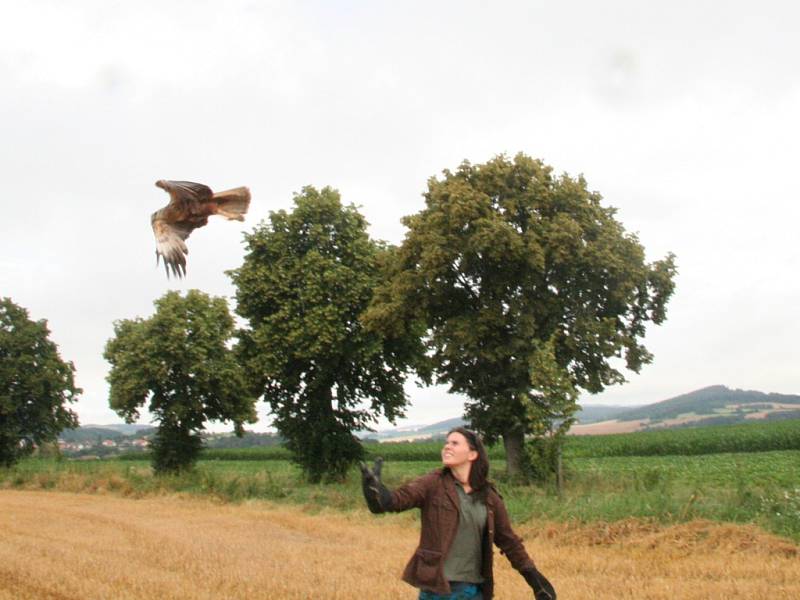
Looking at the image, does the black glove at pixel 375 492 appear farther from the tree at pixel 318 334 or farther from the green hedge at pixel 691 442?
the green hedge at pixel 691 442

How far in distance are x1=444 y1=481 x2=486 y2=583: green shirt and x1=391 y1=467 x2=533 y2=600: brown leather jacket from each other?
0.16 feet

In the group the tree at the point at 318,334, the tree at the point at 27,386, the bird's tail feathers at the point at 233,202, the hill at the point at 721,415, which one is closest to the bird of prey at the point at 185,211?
the bird's tail feathers at the point at 233,202

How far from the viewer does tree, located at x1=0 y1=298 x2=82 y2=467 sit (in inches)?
2008

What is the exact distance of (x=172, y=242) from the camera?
5262mm

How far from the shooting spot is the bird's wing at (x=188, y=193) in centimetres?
529

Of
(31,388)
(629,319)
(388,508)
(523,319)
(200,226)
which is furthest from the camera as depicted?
(31,388)

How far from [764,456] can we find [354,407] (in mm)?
21675

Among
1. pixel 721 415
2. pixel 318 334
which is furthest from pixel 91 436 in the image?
pixel 318 334

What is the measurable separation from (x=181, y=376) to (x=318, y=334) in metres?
9.96

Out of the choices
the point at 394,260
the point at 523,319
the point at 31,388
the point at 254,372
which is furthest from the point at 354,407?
the point at 31,388

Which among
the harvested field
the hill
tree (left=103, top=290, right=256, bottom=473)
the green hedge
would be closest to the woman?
the harvested field

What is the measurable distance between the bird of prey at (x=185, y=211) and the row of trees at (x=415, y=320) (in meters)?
18.3

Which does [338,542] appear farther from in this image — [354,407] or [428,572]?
[354,407]

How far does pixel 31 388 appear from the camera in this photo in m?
51.9
